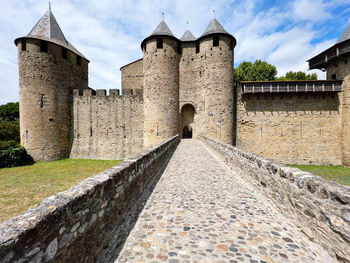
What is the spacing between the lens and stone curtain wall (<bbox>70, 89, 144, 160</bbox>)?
16797 millimetres

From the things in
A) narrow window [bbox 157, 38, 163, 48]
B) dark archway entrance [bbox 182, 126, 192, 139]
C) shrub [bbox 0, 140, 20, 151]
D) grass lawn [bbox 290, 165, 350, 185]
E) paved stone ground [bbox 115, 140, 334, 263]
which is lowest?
grass lawn [bbox 290, 165, 350, 185]

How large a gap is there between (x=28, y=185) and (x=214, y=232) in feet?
36.4

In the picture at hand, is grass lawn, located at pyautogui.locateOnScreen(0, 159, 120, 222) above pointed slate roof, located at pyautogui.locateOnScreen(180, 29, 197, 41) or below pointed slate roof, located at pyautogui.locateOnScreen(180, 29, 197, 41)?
below

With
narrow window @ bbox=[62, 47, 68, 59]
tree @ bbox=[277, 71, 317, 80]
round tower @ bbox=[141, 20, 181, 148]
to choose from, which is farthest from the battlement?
tree @ bbox=[277, 71, 317, 80]

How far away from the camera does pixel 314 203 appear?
2217 mm

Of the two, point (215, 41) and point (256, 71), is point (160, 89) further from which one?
point (256, 71)

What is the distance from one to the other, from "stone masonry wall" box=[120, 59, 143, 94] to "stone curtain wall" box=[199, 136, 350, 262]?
65.4ft

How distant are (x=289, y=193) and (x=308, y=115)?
1693 centimetres

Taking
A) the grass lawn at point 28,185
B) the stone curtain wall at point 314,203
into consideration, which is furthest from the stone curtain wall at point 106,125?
the stone curtain wall at point 314,203

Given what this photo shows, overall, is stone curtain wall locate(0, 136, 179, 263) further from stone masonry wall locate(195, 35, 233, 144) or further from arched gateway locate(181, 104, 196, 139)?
arched gateway locate(181, 104, 196, 139)

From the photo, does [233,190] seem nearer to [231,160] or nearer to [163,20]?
[231,160]

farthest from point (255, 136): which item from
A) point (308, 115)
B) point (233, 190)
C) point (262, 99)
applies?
point (233, 190)

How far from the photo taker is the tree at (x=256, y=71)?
24.7 m

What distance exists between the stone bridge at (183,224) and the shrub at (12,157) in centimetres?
1602
